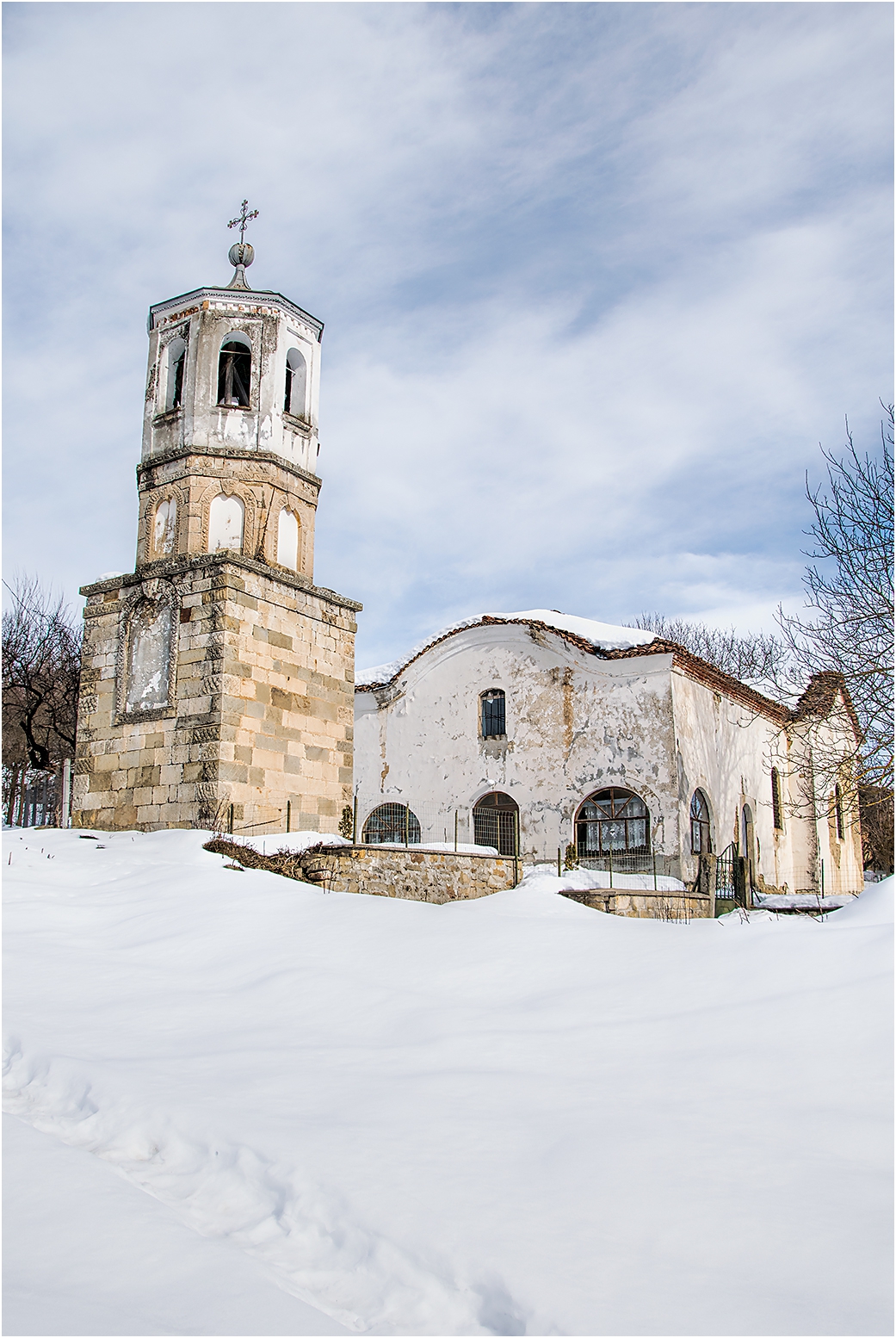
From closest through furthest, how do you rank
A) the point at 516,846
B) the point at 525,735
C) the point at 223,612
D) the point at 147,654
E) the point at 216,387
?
the point at 223,612 → the point at 147,654 → the point at 216,387 → the point at 516,846 → the point at 525,735

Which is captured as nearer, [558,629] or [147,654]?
[147,654]

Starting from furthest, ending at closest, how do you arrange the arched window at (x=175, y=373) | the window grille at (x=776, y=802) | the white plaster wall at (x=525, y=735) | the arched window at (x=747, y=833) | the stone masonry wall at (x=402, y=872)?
the window grille at (x=776, y=802) → the arched window at (x=747, y=833) → the white plaster wall at (x=525, y=735) → the arched window at (x=175, y=373) → the stone masonry wall at (x=402, y=872)

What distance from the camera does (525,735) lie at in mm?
19016

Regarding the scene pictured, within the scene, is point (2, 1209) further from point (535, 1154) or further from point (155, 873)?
point (155, 873)

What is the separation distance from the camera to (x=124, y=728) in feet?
42.4

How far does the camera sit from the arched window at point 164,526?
13.5 meters

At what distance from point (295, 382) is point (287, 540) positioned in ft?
8.66

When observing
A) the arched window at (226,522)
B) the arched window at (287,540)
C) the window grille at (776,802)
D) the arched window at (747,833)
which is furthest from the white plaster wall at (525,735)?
the arched window at (226,522)

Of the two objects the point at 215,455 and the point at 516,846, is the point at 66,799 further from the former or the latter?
the point at 516,846

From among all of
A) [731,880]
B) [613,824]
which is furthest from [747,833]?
[613,824]

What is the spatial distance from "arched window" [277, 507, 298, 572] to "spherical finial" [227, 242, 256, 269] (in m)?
4.06

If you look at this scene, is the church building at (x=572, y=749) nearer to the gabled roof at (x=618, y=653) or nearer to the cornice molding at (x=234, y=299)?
the gabled roof at (x=618, y=653)

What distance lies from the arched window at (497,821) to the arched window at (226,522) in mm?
7680

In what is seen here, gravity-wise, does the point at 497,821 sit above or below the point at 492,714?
below
